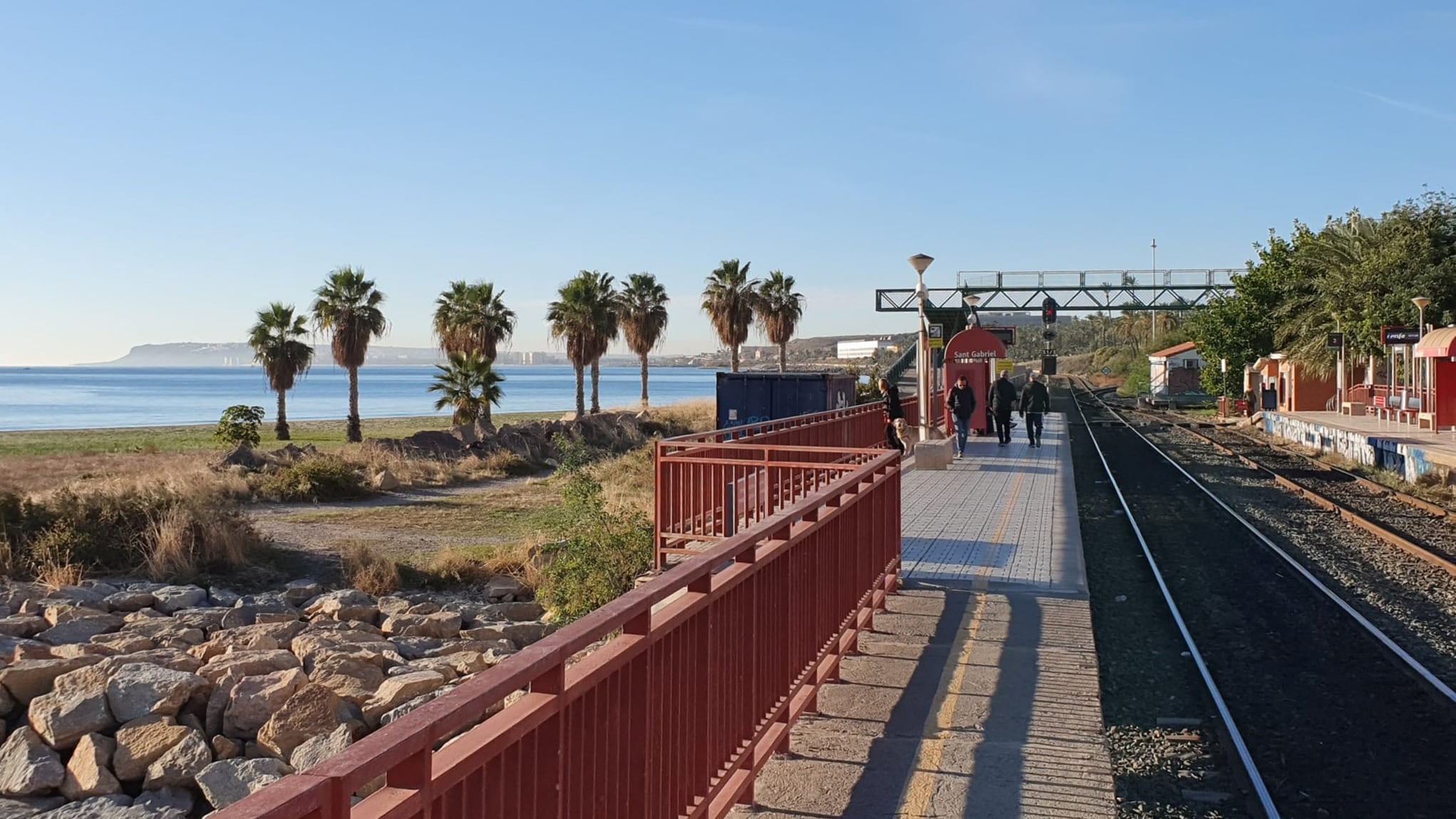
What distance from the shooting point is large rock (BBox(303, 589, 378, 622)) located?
12.7m

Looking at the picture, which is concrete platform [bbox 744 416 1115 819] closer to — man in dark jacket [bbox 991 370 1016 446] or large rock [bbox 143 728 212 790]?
large rock [bbox 143 728 212 790]

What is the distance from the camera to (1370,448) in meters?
28.0

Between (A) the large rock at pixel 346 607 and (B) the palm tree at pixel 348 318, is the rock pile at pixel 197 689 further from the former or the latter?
(B) the palm tree at pixel 348 318

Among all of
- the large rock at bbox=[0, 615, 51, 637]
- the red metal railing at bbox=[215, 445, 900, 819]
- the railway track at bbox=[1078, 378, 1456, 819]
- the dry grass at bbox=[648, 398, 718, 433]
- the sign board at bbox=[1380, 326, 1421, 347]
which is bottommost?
the large rock at bbox=[0, 615, 51, 637]

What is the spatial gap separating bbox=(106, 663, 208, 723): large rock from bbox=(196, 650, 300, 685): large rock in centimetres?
27

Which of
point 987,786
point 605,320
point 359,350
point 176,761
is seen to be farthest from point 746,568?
point 605,320

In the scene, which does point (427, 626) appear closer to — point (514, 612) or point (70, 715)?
point (514, 612)

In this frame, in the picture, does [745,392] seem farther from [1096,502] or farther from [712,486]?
[712,486]

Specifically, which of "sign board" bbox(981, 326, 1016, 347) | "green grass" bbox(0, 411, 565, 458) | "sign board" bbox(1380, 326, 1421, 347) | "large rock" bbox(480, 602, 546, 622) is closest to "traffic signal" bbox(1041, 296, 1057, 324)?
"sign board" bbox(981, 326, 1016, 347)

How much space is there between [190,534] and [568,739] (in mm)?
15143

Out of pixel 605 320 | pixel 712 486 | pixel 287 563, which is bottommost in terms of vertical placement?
pixel 287 563

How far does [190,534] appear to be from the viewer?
54.0ft

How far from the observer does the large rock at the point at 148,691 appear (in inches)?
325

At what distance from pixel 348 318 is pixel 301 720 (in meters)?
44.1
